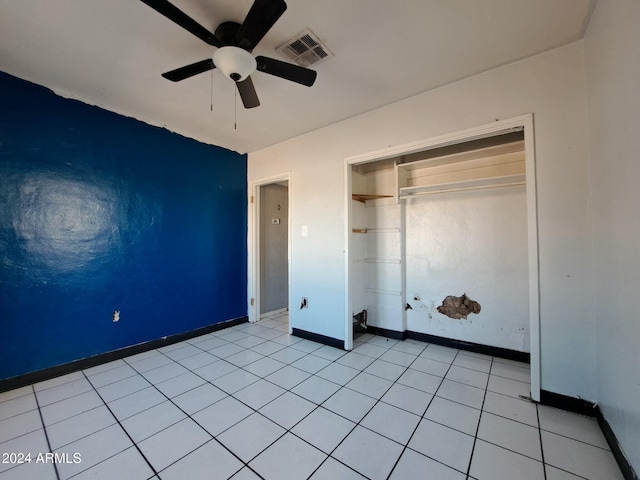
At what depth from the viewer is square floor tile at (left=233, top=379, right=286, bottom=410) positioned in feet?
6.30

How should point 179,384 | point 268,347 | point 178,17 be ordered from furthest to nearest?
point 268,347 → point 179,384 → point 178,17

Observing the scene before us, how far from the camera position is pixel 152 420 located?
173 centimetres

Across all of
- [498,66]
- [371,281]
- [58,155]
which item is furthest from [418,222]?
[58,155]

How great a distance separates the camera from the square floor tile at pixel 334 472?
1290 millimetres

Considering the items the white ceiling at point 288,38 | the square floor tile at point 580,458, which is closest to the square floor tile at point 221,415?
the square floor tile at point 580,458

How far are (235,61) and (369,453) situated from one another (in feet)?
8.28

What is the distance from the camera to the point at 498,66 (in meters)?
2.03

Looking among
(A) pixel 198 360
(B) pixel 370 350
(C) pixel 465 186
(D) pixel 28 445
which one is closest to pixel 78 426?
(D) pixel 28 445

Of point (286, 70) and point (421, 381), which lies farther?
point (421, 381)

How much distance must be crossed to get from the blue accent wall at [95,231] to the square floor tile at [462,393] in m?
2.94

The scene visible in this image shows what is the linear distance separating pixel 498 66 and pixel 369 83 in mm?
1033

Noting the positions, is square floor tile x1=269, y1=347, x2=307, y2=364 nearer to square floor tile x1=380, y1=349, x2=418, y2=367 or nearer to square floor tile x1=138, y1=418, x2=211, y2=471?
square floor tile x1=380, y1=349, x2=418, y2=367

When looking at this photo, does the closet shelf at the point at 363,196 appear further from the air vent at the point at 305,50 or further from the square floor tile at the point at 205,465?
the square floor tile at the point at 205,465

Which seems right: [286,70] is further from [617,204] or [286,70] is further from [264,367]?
[264,367]
